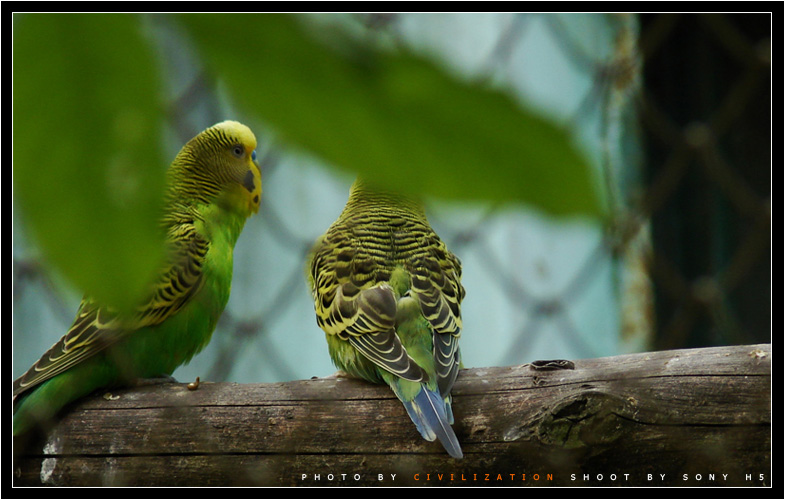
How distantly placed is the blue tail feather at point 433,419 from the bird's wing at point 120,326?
0.28 meters

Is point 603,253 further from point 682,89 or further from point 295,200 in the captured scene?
point 295,200

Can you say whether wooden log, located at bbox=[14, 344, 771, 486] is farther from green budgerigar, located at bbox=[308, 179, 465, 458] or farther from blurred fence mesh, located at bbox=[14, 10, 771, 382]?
blurred fence mesh, located at bbox=[14, 10, 771, 382]

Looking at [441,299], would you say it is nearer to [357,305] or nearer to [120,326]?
[357,305]

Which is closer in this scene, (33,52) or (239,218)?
(33,52)

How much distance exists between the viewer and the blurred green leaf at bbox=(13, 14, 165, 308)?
112 mm

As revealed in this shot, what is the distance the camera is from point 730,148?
4.72 feet

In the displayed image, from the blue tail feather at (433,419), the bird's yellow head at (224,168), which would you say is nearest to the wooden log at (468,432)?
the blue tail feather at (433,419)

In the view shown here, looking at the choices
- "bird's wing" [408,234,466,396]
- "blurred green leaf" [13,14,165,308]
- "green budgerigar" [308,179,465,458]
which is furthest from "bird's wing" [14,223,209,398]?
"blurred green leaf" [13,14,165,308]

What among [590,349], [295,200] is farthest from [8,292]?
[590,349]

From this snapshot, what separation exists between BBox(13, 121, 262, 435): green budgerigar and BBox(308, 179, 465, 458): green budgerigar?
0.40 feet

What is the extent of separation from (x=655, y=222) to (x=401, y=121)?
1.42 m

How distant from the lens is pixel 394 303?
0.80 m

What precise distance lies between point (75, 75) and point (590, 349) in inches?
53.9

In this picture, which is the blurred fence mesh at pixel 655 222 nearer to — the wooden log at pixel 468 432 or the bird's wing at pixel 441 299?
the bird's wing at pixel 441 299
